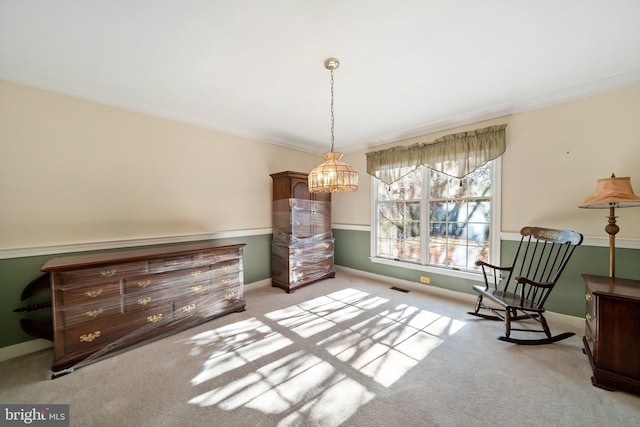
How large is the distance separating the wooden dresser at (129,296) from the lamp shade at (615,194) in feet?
11.9

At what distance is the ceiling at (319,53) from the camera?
1.44 meters

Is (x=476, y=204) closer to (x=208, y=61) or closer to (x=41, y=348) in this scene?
(x=208, y=61)

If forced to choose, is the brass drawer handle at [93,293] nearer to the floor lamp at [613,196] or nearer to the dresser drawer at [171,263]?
the dresser drawer at [171,263]

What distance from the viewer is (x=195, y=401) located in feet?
5.00

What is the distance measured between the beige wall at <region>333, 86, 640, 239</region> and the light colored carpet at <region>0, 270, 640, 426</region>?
1.15 m

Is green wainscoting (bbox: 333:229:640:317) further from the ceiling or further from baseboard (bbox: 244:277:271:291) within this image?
baseboard (bbox: 244:277:271:291)

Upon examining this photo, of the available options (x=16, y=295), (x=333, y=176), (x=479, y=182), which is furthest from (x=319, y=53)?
(x=16, y=295)

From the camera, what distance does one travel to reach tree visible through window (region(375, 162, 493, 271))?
120 inches

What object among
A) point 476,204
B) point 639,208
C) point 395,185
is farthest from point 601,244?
point 395,185

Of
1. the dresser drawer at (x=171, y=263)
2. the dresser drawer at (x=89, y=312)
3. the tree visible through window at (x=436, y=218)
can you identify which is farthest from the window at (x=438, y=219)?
the dresser drawer at (x=89, y=312)

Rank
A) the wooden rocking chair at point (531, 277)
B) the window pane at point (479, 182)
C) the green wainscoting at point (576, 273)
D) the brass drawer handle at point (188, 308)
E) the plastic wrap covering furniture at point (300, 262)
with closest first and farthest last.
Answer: the wooden rocking chair at point (531, 277), the green wainscoting at point (576, 273), the brass drawer handle at point (188, 308), the window pane at point (479, 182), the plastic wrap covering furniture at point (300, 262)

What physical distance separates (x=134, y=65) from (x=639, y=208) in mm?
4797

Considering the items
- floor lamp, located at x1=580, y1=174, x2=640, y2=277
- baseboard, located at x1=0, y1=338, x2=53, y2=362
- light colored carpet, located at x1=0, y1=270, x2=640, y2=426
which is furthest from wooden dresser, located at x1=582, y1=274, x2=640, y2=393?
baseboard, located at x1=0, y1=338, x2=53, y2=362

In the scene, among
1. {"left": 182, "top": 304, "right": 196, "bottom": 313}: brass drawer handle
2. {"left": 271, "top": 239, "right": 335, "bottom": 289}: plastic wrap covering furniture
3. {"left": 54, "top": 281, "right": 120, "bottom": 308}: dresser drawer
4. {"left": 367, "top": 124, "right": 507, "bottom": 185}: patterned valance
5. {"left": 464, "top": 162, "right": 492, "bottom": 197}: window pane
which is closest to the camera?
{"left": 54, "top": 281, "right": 120, "bottom": 308}: dresser drawer
